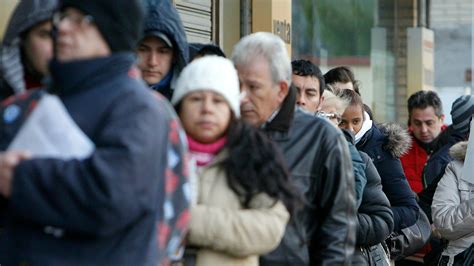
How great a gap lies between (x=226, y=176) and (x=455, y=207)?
3.91 meters

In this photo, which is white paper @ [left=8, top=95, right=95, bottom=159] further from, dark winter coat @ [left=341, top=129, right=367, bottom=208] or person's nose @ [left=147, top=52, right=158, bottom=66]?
dark winter coat @ [left=341, top=129, right=367, bottom=208]

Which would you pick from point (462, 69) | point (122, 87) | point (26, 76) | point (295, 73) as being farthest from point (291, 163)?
point (462, 69)

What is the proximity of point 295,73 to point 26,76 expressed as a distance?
10.7ft

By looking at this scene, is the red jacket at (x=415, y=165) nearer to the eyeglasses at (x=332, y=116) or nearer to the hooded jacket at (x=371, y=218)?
the eyeglasses at (x=332, y=116)

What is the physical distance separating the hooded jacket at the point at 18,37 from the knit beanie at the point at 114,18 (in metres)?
0.46

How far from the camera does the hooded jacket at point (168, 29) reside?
573cm

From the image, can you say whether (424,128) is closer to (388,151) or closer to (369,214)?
(388,151)

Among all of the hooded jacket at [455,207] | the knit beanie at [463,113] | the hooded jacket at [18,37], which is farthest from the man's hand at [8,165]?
the knit beanie at [463,113]

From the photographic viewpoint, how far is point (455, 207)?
8594 mm

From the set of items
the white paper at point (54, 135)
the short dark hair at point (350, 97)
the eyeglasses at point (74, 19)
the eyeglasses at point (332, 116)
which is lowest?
the white paper at point (54, 135)

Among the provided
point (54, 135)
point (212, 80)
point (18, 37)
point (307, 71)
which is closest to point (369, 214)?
point (307, 71)

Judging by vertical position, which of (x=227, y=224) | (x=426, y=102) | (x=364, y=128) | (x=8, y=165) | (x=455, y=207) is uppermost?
(x=426, y=102)

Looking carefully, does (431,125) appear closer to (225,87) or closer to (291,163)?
(291,163)

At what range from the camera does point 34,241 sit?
4082mm
